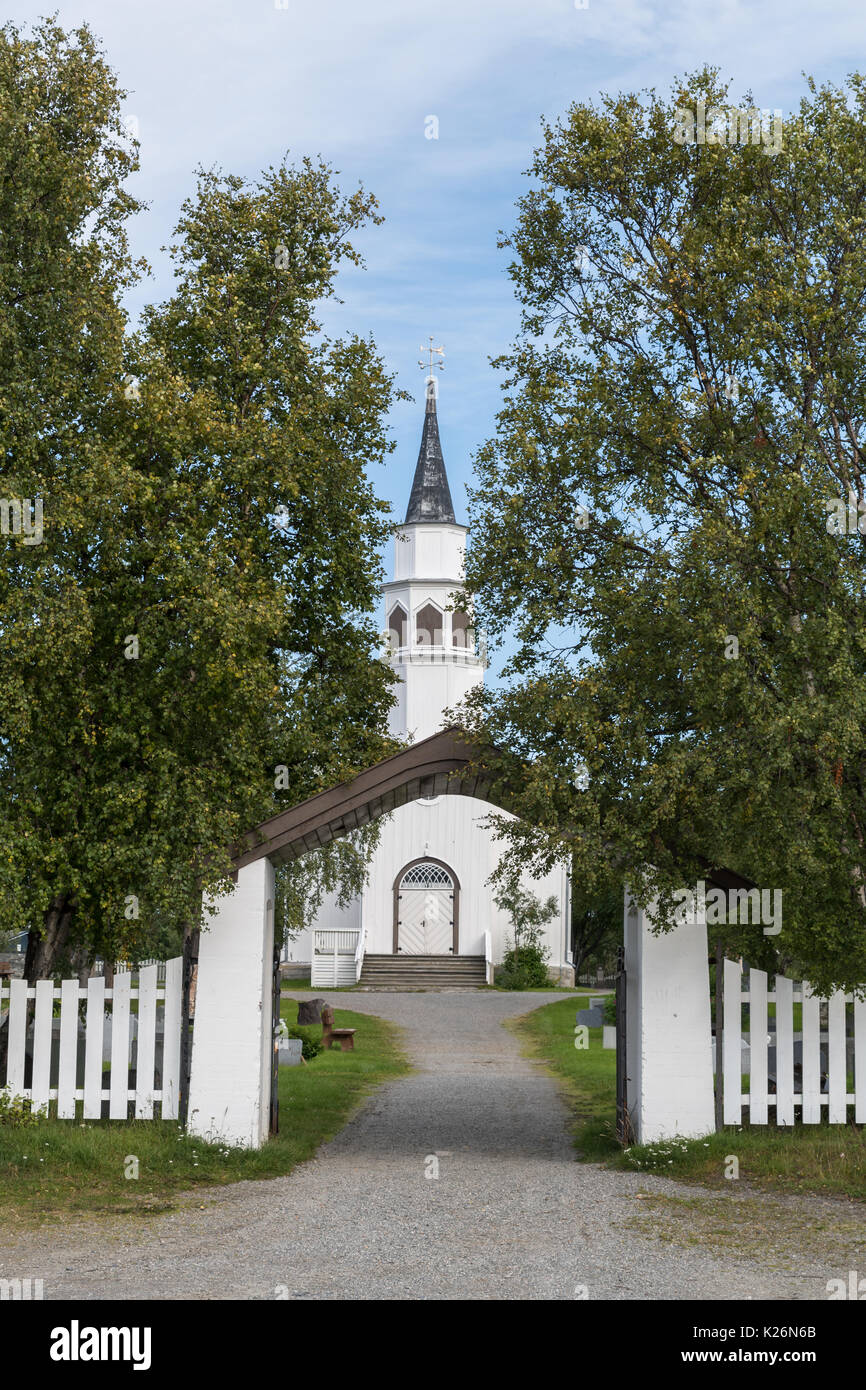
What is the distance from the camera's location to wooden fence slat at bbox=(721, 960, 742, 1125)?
12727 millimetres

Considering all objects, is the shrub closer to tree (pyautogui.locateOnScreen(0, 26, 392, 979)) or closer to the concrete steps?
the concrete steps

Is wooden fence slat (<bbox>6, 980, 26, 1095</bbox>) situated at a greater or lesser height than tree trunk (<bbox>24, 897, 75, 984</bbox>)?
lesser

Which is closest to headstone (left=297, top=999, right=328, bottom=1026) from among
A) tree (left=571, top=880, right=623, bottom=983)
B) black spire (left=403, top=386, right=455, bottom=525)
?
black spire (left=403, top=386, right=455, bottom=525)

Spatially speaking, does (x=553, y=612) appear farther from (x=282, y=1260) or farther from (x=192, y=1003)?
(x=282, y=1260)

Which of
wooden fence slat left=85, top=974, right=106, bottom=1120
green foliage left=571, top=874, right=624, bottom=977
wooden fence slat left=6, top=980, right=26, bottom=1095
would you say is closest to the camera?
wooden fence slat left=85, top=974, right=106, bottom=1120

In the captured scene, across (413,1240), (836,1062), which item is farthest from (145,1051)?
(836,1062)

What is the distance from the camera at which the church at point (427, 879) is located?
135 feet

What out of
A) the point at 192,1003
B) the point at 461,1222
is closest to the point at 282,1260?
the point at 461,1222

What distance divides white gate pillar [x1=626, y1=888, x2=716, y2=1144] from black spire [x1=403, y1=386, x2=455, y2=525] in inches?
1310

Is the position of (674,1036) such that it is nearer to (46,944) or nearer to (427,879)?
(46,944)

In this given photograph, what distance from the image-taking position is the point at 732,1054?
12773mm

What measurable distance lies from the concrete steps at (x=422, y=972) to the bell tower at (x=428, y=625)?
23.1 feet

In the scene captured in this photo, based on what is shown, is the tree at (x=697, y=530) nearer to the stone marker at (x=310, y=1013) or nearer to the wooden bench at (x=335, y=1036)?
→ the wooden bench at (x=335, y=1036)

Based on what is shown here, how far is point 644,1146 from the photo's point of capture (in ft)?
41.5
